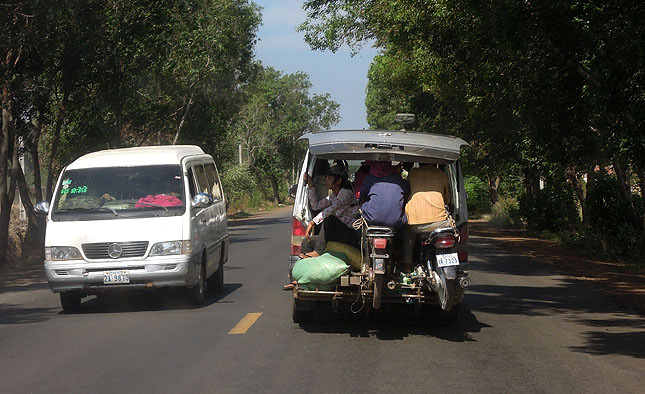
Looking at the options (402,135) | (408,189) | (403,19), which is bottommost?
(408,189)

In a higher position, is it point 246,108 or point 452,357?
point 246,108

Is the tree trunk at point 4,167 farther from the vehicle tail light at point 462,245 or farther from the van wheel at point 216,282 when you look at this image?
the vehicle tail light at point 462,245

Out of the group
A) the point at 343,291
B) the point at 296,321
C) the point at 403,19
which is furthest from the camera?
the point at 403,19

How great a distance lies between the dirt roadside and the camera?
13.7 m

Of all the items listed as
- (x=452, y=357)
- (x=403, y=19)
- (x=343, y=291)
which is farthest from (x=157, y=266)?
(x=403, y=19)

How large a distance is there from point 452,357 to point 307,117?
90518 mm

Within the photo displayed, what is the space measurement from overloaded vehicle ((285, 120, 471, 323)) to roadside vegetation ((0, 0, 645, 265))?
2.85 metres

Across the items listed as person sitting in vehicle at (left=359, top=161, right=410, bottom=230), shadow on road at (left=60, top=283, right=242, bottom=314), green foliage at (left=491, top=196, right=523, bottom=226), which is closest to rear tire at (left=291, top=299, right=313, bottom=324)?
person sitting in vehicle at (left=359, top=161, right=410, bottom=230)

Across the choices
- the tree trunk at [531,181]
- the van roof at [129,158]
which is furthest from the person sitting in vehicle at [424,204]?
the tree trunk at [531,181]

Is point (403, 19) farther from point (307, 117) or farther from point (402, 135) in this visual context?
point (307, 117)

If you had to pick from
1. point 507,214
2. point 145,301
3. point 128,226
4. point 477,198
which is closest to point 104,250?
point 128,226

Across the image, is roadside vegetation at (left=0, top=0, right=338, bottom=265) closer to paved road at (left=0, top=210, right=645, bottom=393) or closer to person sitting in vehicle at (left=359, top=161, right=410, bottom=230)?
paved road at (left=0, top=210, right=645, bottom=393)

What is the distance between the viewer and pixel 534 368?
7.78 meters

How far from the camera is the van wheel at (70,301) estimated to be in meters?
12.0
